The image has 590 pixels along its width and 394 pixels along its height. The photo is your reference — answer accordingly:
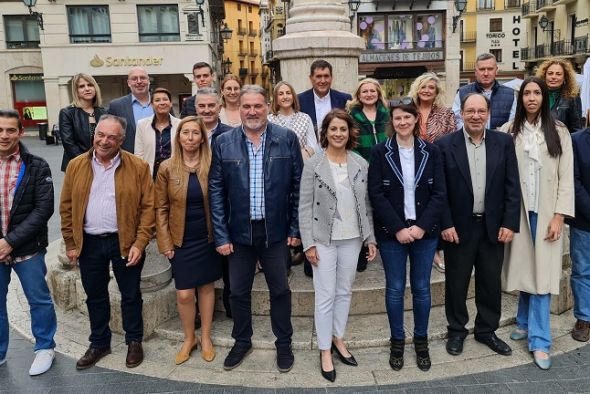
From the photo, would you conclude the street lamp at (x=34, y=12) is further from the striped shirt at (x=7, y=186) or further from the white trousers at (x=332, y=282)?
the white trousers at (x=332, y=282)

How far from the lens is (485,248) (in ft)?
12.8

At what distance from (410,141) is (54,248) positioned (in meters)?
5.21

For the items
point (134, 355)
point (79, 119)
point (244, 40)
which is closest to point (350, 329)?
point (134, 355)

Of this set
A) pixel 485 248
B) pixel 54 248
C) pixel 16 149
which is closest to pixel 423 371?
pixel 485 248

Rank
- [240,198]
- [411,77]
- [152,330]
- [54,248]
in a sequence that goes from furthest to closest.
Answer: [411,77] → [54,248] → [152,330] → [240,198]

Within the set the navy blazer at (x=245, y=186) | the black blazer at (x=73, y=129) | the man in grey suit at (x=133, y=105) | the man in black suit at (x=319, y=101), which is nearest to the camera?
the navy blazer at (x=245, y=186)

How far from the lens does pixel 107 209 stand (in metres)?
3.81

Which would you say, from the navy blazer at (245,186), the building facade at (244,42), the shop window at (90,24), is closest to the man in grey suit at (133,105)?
the navy blazer at (245,186)

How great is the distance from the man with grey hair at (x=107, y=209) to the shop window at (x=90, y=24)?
83.2ft

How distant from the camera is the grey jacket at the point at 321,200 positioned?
359 centimetres

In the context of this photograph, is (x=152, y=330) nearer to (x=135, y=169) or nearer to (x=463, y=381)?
(x=135, y=169)

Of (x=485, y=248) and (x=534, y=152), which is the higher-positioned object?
(x=534, y=152)

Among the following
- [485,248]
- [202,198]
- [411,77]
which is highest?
[411,77]

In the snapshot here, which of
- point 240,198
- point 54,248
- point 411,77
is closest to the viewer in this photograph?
point 240,198
